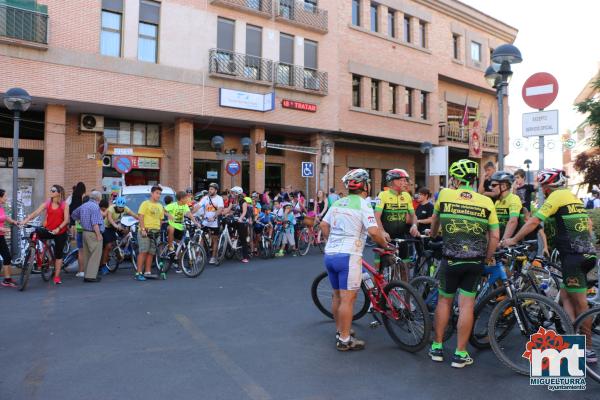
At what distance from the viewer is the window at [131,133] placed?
66.1ft

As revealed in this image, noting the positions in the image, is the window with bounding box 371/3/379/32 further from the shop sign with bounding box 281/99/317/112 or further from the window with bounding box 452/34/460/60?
the window with bounding box 452/34/460/60

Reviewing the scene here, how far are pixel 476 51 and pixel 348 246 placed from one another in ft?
102

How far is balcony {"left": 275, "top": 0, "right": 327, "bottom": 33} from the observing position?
73.6 feet

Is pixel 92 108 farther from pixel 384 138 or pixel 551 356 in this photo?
pixel 551 356

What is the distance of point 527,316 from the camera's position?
471 centimetres

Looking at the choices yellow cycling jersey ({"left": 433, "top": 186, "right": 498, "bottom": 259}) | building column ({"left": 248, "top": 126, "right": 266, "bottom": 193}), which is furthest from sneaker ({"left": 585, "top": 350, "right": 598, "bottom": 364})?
building column ({"left": 248, "top": 126, "right": 266, "bottom": 193})

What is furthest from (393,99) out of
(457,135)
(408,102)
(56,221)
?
(56,221)

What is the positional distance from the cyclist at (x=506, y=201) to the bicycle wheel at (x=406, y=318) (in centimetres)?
182

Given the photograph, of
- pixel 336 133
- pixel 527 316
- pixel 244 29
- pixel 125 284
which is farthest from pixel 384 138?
pixel 527 316

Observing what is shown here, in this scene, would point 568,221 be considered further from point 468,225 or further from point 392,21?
point 392,21

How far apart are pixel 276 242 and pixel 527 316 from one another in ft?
32.4

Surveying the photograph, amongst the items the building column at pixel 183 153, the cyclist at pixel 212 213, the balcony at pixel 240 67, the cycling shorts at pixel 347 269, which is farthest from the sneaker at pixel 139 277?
the balcony at pixel 240 67

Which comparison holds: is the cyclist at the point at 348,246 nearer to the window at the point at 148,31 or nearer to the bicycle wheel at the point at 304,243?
the bicycle wheel at the point at 304,243

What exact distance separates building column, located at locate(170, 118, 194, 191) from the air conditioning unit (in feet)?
9.60
